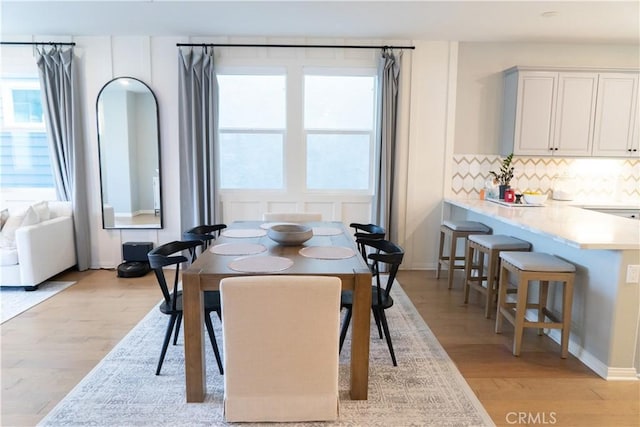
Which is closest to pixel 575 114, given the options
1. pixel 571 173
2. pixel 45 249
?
pixel 571 173

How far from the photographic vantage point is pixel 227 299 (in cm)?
190

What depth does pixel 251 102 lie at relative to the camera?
15.6 ft

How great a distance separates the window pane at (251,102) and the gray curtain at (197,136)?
225 millimetres

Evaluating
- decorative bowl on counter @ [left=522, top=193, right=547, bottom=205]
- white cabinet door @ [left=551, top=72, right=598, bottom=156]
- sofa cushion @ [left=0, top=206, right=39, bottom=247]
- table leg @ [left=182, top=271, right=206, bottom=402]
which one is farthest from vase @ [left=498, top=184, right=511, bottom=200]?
sofa cushion @ [left=0, top=206, right=39, bottom=247]

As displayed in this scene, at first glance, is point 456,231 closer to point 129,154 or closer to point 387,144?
point 387,144

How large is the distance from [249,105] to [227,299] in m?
3.32

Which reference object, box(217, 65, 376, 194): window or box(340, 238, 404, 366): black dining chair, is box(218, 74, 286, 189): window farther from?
box(340, 238, 404, 366): black dining chair

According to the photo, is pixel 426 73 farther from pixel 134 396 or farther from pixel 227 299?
pixel 134 396

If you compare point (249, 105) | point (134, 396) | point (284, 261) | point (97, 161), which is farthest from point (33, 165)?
point (284, 261)

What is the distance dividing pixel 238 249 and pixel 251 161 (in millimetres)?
2350

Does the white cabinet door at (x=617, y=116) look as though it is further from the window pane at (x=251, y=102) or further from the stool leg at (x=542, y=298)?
the window pane at (x=251, y=102)

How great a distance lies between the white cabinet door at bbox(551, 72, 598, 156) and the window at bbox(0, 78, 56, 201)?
5.70 meters

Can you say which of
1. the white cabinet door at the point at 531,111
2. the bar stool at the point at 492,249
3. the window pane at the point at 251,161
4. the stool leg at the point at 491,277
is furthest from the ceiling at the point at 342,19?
the stool leg at the point at 491,277

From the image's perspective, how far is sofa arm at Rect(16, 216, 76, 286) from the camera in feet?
12.9
